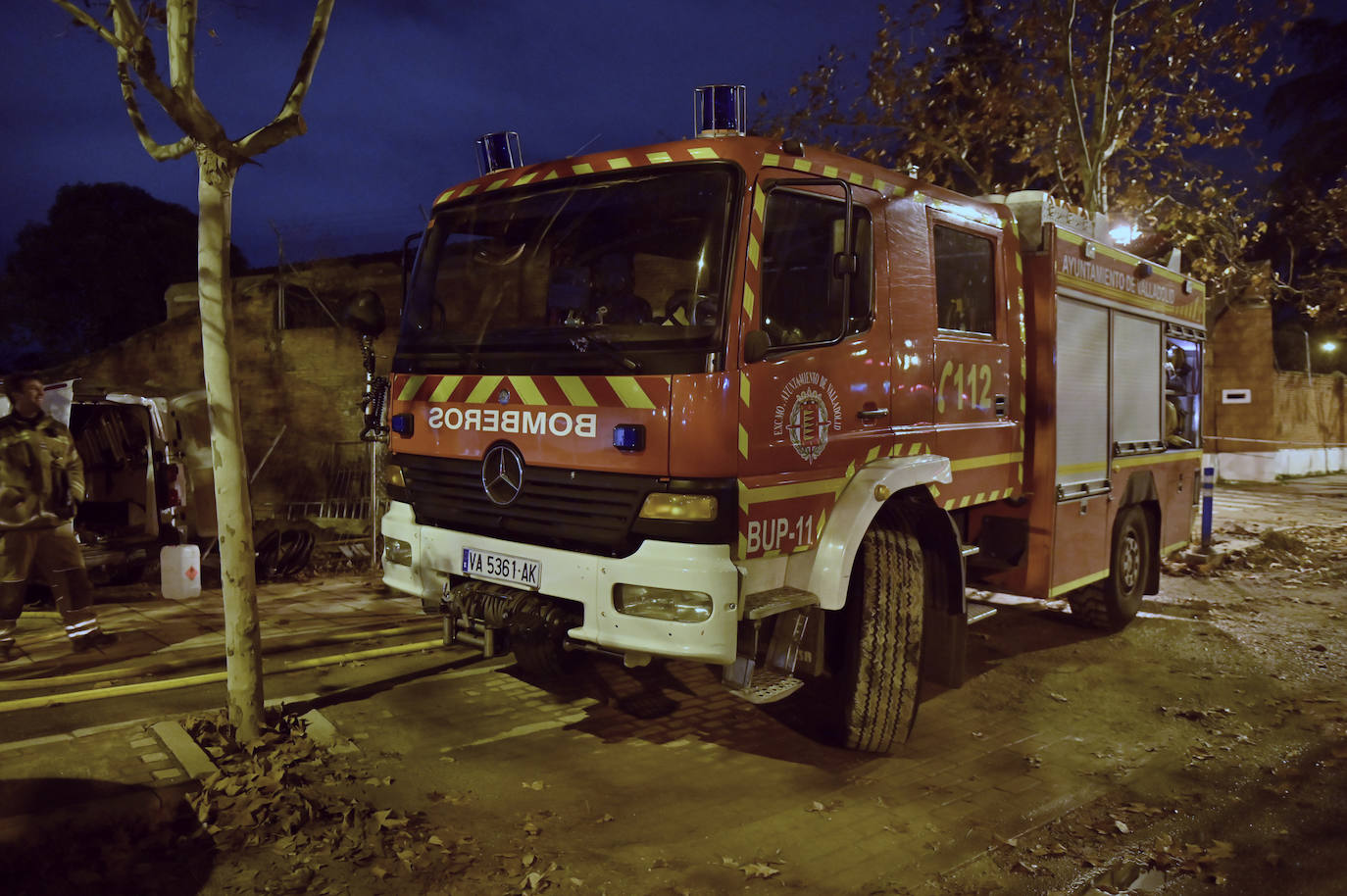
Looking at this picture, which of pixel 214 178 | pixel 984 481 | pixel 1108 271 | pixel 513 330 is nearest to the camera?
pixel 214 178

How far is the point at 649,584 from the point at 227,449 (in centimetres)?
202

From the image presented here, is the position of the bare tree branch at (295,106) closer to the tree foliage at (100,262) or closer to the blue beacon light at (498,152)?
the blue beacon light at (498,152)

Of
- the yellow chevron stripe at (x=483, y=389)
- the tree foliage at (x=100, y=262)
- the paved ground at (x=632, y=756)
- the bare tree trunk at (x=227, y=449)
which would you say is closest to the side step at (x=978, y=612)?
the paved ground at (x=632, y=756)

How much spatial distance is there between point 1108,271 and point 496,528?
16.1ft

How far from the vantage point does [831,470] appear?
14.0 ft

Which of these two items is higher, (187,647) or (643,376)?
(643,376)

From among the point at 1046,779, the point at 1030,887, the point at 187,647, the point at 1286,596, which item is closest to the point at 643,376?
the point at 1030,887

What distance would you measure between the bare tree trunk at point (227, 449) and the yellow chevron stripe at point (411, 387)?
84cm

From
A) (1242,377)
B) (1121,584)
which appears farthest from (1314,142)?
(1121,584)

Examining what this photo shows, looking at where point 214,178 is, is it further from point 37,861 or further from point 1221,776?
point 1221,776

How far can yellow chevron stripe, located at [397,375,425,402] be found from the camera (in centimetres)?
473

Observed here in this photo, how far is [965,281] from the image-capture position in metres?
5.34

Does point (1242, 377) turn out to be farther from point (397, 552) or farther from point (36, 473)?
point (36, 473)

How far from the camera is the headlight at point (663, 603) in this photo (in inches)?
147
